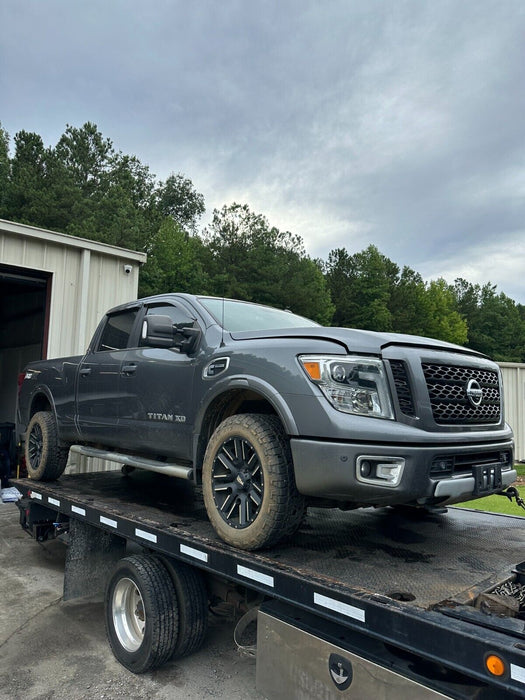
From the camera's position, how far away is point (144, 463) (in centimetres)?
402

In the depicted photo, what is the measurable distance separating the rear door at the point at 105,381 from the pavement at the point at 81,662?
1420 millimetres

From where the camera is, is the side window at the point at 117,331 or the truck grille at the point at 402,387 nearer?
the truck grille at the point at 402,387

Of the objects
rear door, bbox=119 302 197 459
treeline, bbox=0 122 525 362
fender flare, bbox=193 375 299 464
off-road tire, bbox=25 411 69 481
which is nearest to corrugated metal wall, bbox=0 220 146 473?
off-road tire, bbox=25 411 69 481

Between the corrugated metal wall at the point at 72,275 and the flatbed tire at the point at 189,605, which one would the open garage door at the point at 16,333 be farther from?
the flatbed tire at the point at 189,605

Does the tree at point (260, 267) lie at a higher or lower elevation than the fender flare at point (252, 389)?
higher

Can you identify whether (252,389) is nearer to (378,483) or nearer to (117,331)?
(378,483)

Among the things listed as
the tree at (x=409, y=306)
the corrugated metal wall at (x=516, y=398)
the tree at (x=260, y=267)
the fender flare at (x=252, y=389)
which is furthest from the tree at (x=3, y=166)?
the tree at (x=409, y=306)

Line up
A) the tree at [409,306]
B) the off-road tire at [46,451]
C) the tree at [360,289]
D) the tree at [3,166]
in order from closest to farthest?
the off-road tire at [46,451] < the tree at [3,166] < the tree at [360,289] < the tree at [409,306]

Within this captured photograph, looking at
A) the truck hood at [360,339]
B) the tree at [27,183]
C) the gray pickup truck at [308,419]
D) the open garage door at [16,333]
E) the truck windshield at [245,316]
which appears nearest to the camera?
the gray pickup truck at [308,419]

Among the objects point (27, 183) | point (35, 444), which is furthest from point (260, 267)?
point (35, 444)

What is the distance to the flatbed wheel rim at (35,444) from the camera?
5.64 metres

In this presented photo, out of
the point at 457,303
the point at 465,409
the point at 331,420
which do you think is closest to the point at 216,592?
the point at 331,420

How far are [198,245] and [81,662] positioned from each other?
3578cm

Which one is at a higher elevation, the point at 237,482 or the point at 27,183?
the point at 27,183
